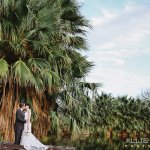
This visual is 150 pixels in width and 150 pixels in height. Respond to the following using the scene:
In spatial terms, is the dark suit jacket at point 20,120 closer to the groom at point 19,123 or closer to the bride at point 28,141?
the groom at point 19,123

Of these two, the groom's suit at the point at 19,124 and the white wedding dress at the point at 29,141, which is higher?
the groom's suit at the point at 19,124

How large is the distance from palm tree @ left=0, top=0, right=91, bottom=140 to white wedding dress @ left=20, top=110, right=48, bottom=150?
13.9ft

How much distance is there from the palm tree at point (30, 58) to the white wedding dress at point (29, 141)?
13.9 ft

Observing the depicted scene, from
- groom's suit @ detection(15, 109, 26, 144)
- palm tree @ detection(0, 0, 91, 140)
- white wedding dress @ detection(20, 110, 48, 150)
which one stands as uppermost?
palm tree @ detection(0, 0, 91, 140)

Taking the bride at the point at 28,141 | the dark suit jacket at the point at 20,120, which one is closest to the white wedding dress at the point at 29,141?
the bride at the point at 28,141

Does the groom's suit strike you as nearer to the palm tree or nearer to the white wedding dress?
the white wedding dress

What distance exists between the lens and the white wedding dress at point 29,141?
43.2 feet

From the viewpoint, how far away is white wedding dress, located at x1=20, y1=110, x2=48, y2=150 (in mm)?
13172

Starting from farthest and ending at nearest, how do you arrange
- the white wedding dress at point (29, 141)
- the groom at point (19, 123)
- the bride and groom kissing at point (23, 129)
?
1. the groom at point (19, 123)
2. the bride and groom kissing at point (23, 129)
3. the white wedding dress at point (29, 141)

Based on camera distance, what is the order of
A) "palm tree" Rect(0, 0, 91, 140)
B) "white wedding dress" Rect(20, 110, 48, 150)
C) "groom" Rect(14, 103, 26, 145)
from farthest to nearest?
"palm tree" Rect(0, 0, 91, 140)
"groom" Rect(14, 103, 26, 145)
"white wedding dress" Rect(20, 110, 48, 150)

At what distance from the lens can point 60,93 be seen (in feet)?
69.4

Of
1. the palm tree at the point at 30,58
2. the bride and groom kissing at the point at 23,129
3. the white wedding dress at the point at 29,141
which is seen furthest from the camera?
the palm tree at the point at 30,58

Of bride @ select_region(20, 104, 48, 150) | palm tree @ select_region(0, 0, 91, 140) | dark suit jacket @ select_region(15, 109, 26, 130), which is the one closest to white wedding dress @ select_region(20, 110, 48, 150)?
bride @ select_region(20, 104, 48, 150)

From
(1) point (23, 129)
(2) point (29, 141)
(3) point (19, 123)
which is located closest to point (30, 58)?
(3) point (19, 123)
